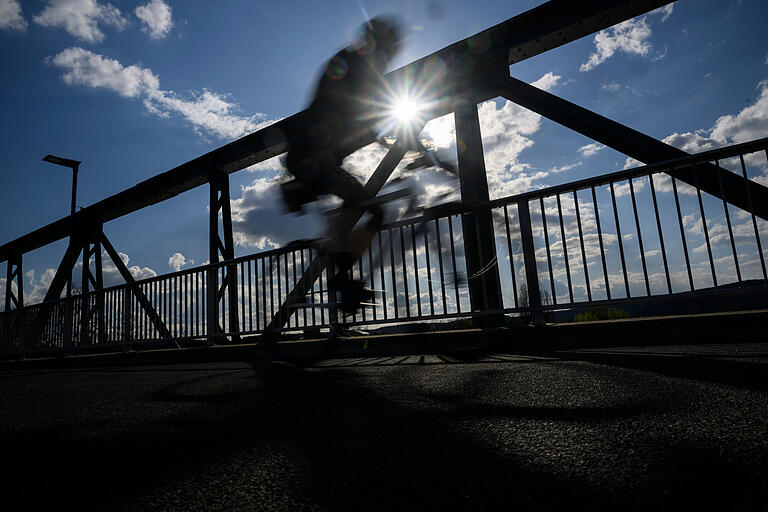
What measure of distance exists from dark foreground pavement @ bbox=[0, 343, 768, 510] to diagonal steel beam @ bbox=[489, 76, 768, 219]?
9.69 feet

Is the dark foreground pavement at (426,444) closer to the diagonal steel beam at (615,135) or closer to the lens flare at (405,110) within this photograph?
the diagonal steel beam at (615,135)

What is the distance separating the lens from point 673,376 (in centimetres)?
213

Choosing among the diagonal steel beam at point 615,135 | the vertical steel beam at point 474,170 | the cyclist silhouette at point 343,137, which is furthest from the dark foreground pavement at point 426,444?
the vertical steel beam at point 474,170

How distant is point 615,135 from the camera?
6160mm

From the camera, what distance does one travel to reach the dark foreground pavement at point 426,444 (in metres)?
1.02

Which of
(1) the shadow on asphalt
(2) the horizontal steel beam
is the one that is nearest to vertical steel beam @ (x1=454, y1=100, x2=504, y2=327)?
(2) the horizontal steel beam

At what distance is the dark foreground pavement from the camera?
3.35 ft

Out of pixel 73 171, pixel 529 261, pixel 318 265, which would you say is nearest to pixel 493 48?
pixel 529 261

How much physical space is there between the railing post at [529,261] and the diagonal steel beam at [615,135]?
174 cm

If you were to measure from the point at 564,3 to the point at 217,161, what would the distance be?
7695mm

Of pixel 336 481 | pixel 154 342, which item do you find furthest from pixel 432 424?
pixel 154 342

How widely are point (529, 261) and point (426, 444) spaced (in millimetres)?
3032

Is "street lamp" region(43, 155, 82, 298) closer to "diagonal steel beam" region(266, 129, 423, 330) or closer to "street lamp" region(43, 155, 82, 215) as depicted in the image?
"street lamp" region(43, 155, 82, 215)

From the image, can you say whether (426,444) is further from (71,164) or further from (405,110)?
(71,164)
